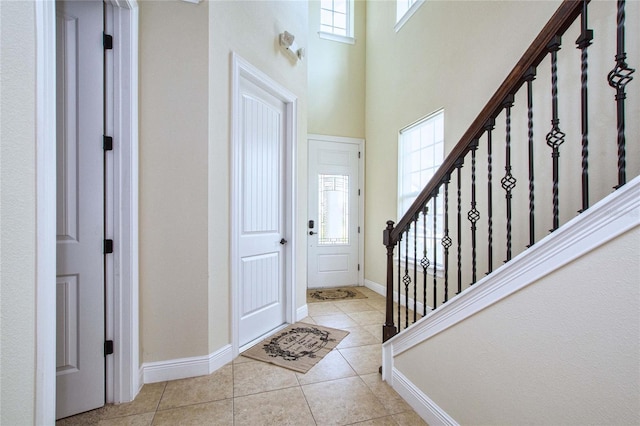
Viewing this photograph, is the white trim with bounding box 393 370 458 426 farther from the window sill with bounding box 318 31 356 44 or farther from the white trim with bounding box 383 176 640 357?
the window sill with bounding box 318 31 356 44

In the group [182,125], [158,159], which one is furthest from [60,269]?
[182,125]

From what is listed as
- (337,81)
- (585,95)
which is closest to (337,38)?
(337,81)

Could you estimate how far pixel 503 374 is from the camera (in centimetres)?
120

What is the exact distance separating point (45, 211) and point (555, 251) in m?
1.67

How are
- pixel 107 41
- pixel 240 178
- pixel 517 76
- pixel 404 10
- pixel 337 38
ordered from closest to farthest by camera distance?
pixel 517 76, pixel 107 41, pixel 240 178, pixel 404 10, pixel 337 38

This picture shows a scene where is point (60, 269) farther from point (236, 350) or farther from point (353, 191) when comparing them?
point (353, 191)

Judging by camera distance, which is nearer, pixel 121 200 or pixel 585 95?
pixel 585 95

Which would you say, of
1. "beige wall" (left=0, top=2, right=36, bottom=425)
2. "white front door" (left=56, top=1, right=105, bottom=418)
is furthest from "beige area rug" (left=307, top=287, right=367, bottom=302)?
"beige wall" (left=0, top=2, right=36, bottom=425)

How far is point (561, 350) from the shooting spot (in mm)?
991

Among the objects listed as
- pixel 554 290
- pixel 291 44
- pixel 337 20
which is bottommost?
pixel 554 290

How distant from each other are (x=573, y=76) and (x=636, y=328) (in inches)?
70.7

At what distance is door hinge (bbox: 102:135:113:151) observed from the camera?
1.82 metres

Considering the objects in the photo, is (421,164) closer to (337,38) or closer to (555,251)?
(337,38)

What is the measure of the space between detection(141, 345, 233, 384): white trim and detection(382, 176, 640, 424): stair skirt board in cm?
133
